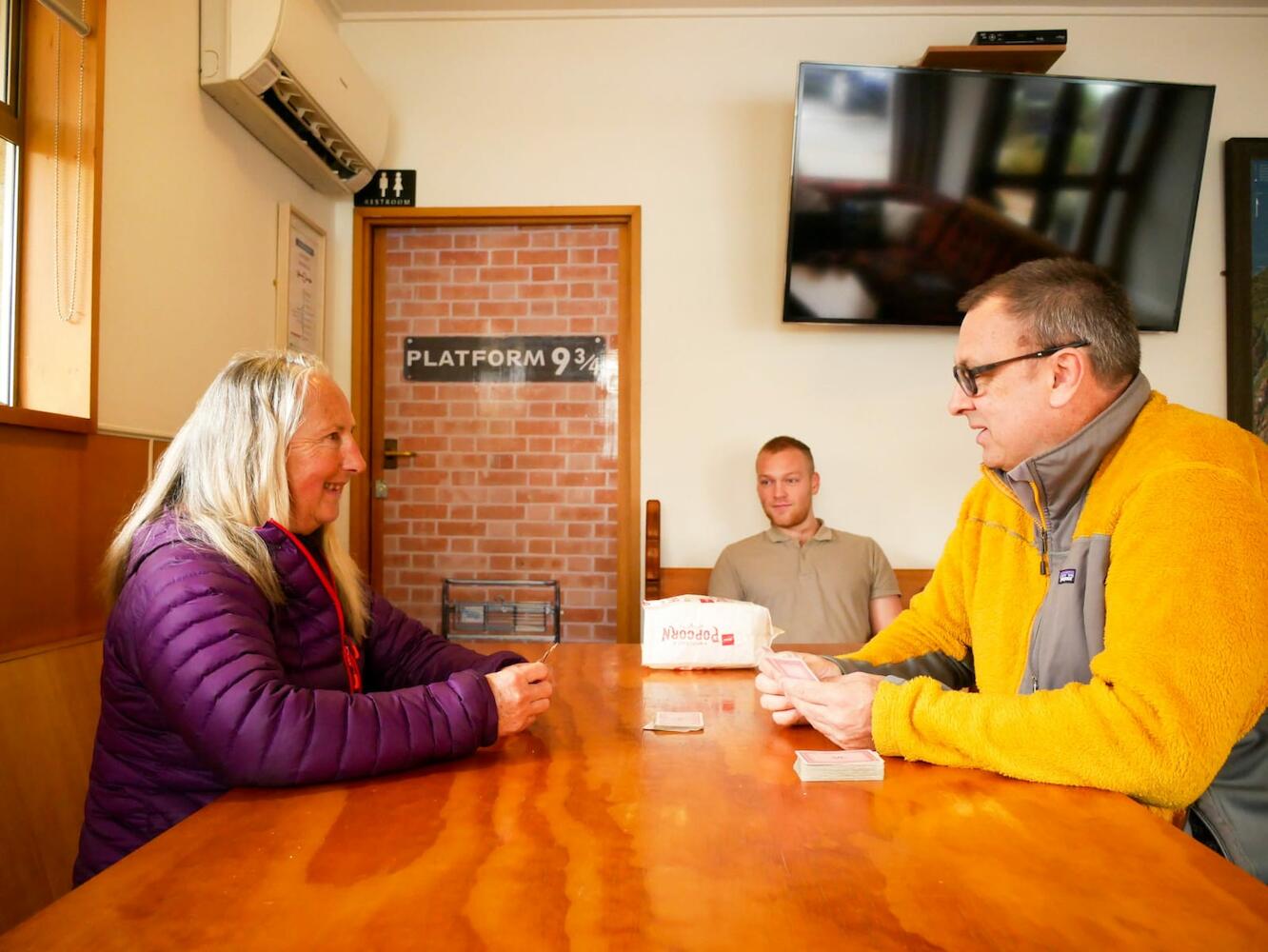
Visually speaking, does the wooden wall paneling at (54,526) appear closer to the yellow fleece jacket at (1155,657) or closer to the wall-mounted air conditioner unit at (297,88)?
the wall-mounted air conditioner unit at (297,88)

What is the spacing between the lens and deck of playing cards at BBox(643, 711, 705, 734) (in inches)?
Answer: 48.9

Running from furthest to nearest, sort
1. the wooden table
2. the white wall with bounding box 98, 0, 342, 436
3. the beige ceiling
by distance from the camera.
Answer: the beige ceiling, the white wall with bounding box 98, 0, 342, 436, the wooden table

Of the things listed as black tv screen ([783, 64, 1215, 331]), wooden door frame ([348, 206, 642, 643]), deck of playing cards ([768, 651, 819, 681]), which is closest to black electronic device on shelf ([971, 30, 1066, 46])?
black tv screen ([783, 64, 1215, 331])

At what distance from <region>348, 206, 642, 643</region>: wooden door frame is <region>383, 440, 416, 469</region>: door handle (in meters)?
0.04

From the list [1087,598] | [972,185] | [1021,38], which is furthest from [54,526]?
[1021,38]


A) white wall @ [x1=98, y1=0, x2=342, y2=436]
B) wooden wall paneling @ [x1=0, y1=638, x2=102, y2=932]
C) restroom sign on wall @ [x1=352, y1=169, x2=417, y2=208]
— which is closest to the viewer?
wooden wall paneling @ [x1=0, y1=638, x2=102, y2=932]

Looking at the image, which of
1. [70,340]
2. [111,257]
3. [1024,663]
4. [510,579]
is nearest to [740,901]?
[1024,663]

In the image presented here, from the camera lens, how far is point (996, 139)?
10.9 feet

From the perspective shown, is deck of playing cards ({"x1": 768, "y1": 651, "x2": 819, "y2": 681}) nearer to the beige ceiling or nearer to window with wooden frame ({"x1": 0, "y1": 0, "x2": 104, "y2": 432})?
window with wooden frame ({"x1": 0, "y1": 0, "x2": 104, "y2": 432})

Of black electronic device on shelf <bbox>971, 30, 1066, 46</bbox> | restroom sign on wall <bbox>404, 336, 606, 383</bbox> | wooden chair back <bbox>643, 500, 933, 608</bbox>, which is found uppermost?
black electronic device on shelf <bbox>971, 30, 1066, 46</bbox>

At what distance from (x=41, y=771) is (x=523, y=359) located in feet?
7.65

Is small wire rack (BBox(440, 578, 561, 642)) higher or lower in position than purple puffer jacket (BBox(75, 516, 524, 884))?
lower

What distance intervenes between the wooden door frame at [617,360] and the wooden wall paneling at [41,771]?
67.1 inches

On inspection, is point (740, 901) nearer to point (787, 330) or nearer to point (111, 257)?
point (111, 257)
